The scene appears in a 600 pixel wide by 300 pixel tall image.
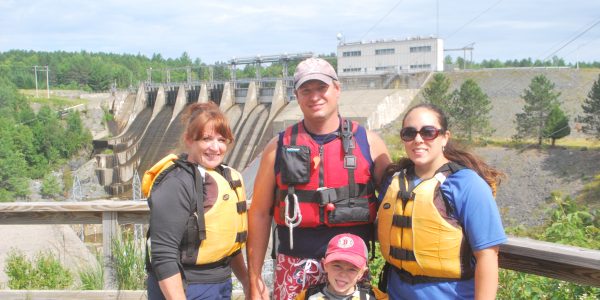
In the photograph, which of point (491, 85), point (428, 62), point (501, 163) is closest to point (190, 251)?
point (501, 163)

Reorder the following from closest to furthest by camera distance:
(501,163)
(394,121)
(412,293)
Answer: (412,293)
(501,163)
(394,121)

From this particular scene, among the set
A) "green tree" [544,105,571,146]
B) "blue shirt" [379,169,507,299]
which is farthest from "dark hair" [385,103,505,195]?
"green tree" [544,105,571,146]

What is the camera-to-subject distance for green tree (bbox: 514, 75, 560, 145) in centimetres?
3036

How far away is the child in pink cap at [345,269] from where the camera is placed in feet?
7.78

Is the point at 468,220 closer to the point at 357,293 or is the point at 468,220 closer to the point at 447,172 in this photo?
the point at 447,172

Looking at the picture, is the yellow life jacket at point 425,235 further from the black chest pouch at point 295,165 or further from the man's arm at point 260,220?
the man's arm at point 260,220

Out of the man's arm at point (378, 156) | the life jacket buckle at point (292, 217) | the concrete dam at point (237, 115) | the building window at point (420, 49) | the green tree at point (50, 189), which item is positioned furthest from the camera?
the building window at point (420, 49)

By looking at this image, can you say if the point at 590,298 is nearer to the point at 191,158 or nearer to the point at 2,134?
the point at 191,158

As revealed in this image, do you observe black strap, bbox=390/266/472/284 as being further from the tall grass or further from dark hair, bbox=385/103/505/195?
the tall grass

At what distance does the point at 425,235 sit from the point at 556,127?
98.4 ft

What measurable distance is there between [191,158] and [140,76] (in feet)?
415

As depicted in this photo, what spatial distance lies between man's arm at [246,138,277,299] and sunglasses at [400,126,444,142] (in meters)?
0.72

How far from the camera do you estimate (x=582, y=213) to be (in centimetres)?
362

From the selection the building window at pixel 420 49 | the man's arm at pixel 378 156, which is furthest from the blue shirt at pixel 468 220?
the building window at pixel 420 49
